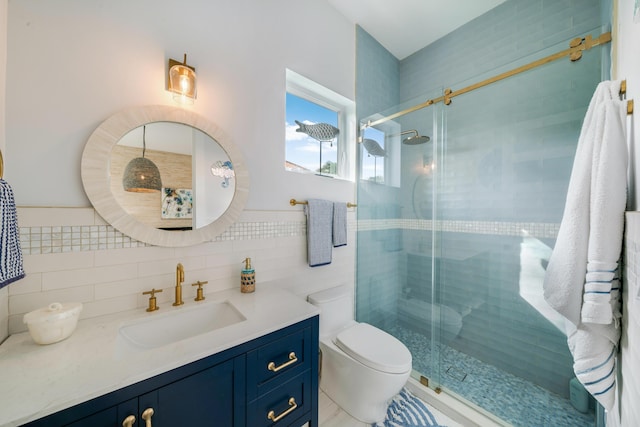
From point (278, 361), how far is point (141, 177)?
1.05 m

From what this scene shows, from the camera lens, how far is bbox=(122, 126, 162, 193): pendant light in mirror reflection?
107 cm

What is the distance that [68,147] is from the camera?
97 centimetres

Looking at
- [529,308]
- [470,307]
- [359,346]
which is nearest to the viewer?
[359,346]

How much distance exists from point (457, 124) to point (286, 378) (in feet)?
7.00

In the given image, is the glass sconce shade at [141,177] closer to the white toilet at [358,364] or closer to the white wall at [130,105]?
the white wall at [130,105]

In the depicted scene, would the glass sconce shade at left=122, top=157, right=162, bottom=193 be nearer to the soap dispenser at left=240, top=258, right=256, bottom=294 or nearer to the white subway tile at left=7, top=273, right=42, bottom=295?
the white subway tile at left=7, top=273, right=42, bottom=295

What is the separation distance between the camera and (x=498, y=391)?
1615 mm

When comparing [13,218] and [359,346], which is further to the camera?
[359,346]

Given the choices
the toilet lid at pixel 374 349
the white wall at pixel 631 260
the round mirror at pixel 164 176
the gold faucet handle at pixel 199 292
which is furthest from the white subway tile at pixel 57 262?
the white wall at pixel 631 260

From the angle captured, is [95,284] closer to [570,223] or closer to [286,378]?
[286,378]

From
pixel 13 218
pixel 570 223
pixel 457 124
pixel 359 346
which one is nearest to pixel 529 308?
pixel 570 223

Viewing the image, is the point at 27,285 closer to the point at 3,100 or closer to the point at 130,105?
the point at 3,100

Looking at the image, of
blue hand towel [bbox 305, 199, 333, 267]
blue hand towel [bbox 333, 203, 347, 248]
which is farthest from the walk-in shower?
blue hand towel [bbox 305, 199, 333, 267]

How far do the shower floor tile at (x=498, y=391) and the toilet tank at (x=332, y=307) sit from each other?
715mm
